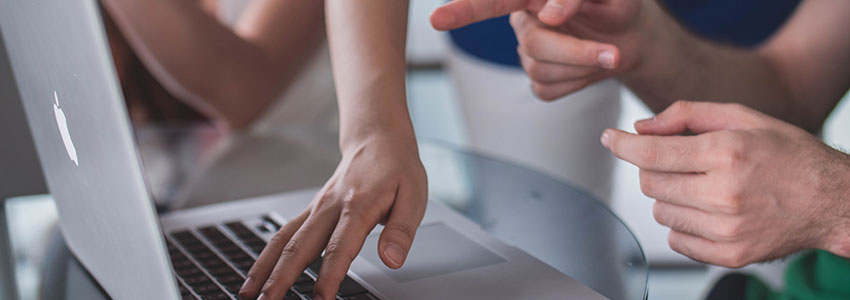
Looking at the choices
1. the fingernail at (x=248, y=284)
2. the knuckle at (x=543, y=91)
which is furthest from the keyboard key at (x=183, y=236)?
the knuckle at (x=543, y=91)

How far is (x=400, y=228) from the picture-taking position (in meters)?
0.69

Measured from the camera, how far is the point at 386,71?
90 centimetres

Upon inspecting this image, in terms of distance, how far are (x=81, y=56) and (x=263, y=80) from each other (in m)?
1.16

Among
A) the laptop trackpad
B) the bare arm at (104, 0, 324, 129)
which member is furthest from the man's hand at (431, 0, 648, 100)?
the bare arm at (104, 0, 324, 129)

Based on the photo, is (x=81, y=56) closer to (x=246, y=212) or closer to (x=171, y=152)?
(x=246, y=212)

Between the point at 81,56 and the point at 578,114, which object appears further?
the point at 578,114

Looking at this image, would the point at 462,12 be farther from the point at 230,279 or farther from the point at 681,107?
the point at 230,279

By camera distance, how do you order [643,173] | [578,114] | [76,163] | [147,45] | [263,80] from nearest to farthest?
[76,163] → [643,173] → [147,45] → [263,80] → [578,114]

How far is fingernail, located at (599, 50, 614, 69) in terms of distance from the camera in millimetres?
784

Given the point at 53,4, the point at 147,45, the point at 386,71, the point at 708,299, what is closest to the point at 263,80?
the point at 147,45

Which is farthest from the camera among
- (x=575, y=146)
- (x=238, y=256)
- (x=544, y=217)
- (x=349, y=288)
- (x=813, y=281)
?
(x=575, y=146)

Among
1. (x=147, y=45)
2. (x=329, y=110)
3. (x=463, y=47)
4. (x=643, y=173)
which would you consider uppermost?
(x=643, y=173)

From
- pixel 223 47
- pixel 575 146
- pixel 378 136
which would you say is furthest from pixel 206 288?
pixel 575 146

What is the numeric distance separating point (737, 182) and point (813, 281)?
29 cm
